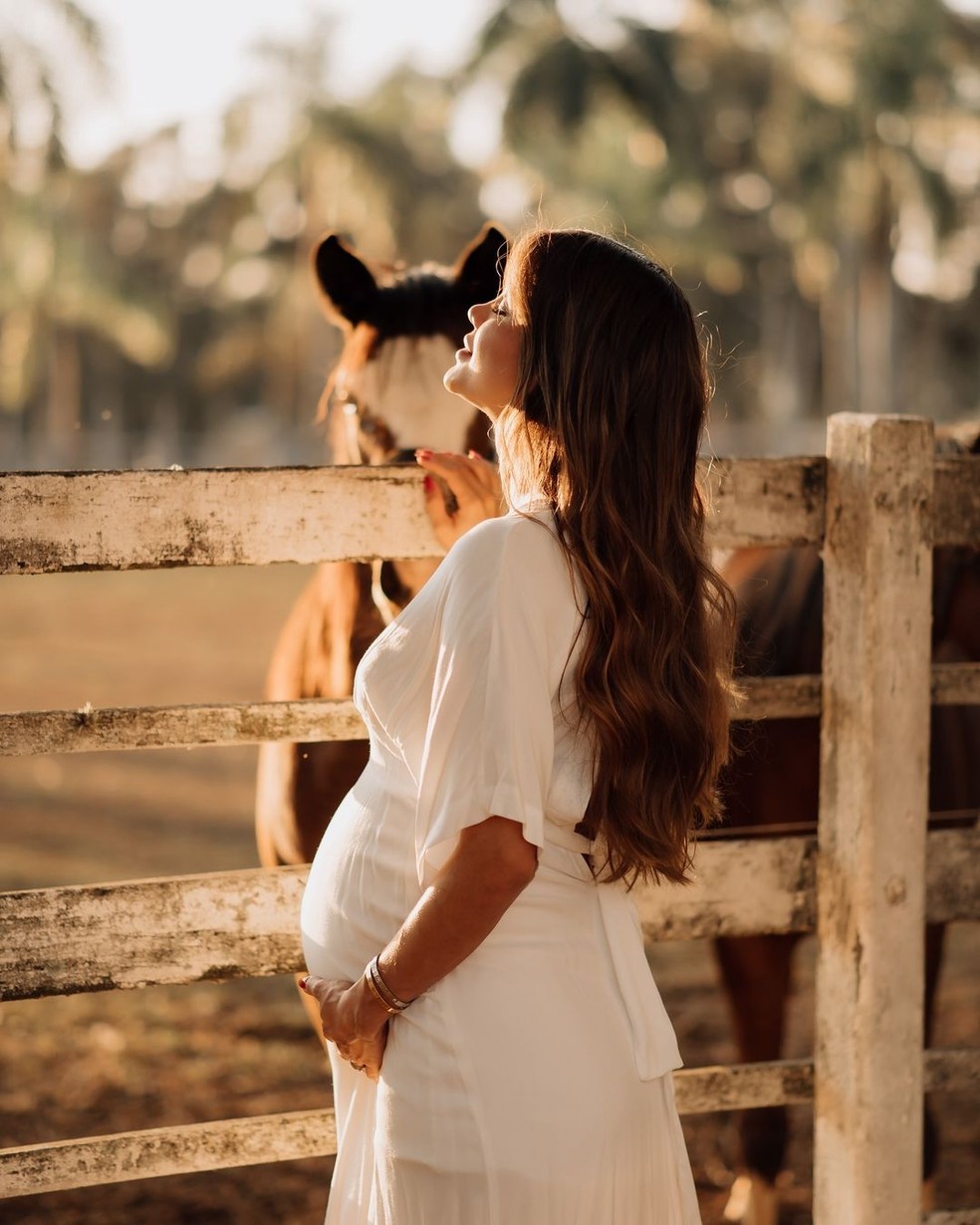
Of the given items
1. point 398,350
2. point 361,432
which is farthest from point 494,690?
point 398,350

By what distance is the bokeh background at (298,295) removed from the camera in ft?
16.6

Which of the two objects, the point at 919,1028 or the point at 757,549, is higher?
the point at 757,549

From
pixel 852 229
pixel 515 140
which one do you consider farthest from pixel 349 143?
pixel 852 229

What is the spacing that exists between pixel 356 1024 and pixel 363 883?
0.62 ft

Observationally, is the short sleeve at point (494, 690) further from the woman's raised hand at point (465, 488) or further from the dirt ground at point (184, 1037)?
the dirt ground at point (184, 1037)

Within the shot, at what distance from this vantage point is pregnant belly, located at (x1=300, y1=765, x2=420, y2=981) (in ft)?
6.27

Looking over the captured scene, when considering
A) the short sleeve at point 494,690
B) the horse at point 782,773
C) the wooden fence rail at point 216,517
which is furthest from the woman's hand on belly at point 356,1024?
the horse at point 782,773

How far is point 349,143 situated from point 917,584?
39.1m

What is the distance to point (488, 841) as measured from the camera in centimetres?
176

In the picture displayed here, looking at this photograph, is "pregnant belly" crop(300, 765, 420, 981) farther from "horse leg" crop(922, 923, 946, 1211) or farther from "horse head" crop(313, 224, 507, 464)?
"horse leg" crop(922, 923, 946, 1211)

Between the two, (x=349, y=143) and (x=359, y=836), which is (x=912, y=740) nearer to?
(x=359, y=836)

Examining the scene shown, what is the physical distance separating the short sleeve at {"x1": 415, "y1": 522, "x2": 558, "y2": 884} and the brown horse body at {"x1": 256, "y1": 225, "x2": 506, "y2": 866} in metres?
1.18

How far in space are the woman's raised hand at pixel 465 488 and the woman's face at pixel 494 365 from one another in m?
0.46

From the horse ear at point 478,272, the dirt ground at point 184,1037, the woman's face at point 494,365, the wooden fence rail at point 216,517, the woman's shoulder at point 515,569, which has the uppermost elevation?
the horse ear at point 478,272
